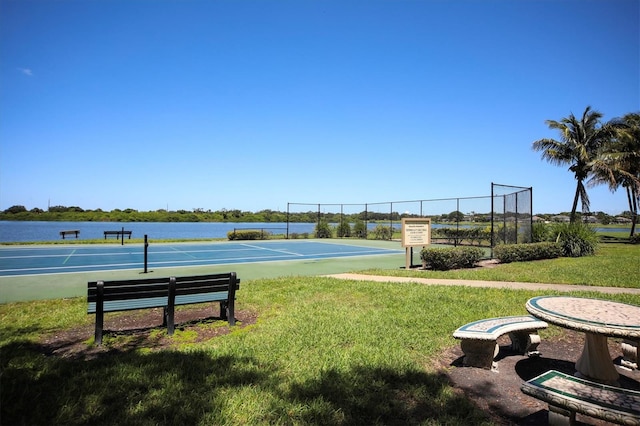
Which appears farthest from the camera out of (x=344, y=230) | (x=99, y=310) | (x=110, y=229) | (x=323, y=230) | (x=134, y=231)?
(x=110, y=229)

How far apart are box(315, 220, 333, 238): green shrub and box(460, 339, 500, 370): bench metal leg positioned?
2728cm

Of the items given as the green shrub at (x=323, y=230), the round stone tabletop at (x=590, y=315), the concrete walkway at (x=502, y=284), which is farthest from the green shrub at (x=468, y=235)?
the round stone tabletop at (x=590, y=315)

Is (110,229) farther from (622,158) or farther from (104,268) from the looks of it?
(622,158)

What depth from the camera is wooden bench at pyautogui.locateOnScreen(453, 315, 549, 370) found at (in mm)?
3876

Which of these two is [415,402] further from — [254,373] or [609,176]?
[609,176]

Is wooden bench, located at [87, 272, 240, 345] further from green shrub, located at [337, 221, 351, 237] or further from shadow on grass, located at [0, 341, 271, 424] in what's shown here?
green shrub, located at [337, 221, 351, 237]

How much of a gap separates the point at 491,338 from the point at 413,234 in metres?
8.59

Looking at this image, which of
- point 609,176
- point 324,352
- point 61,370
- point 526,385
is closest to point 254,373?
point 324,352

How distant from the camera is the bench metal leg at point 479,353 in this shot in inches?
154

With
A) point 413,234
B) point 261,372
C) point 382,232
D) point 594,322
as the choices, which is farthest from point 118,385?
point 382,232

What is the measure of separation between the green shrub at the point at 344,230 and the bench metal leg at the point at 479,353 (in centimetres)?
2769

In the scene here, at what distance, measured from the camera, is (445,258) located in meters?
11.8

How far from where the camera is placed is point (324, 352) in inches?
168

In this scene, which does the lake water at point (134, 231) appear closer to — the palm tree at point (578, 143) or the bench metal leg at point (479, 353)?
the palm tree at point (578, 143)
